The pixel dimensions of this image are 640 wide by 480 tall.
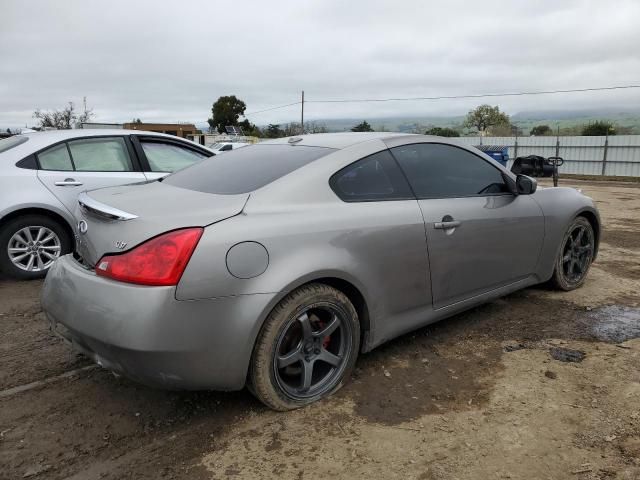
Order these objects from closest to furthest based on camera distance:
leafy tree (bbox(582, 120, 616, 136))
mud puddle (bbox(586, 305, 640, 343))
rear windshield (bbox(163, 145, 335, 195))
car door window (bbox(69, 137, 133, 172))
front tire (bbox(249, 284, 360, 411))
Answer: front tire (bbox(249, 284, 360, 411))
rear windshield (bbox(163, 145, 335, 195))
mud puddle (bbox(586, 305, 640, 343))
car door window (bbox(69, 137, 133, 172))
leafy tree (bbox(582, 120, 616, 136))

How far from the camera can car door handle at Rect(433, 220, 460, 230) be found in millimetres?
3307

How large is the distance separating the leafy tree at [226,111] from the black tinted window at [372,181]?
220 ft

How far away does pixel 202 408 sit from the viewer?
2.87 meters

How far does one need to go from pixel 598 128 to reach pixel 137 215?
38.2 metres

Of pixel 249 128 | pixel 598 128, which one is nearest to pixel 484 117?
pixel 598 128

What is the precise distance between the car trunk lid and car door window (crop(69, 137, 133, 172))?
2.72 meters

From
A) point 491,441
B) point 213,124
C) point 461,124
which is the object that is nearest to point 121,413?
point 491,441

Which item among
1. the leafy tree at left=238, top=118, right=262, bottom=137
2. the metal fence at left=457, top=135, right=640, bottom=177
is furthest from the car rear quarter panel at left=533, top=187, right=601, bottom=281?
the leafy tree at left=238, top=118, right=262, bottom=137

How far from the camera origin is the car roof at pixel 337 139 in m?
3.32

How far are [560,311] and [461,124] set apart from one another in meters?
56.3

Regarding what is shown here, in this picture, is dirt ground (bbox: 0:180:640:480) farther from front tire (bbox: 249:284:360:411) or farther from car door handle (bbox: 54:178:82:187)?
car door handle (bbox: 54:178:82:187)

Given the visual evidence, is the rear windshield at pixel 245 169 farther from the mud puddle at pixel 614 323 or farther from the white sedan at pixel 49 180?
the mud puddle at pixel 614 323

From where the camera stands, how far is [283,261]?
259 centimetres

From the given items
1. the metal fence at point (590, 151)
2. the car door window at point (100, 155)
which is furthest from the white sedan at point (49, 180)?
the metal fence at point (590, 151)
